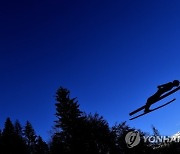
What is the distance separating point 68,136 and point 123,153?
8.41 meters

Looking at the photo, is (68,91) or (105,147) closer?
(105,147)

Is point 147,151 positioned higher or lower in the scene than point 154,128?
lower

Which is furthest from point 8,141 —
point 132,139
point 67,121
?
point 132,139

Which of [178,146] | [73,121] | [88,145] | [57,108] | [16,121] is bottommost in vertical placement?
[178,146]

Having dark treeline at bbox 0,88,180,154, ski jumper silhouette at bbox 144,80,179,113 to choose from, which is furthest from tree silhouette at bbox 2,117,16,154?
ski jumper silhouette at bbox 144,80,179,113

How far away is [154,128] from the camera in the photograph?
105812 mm

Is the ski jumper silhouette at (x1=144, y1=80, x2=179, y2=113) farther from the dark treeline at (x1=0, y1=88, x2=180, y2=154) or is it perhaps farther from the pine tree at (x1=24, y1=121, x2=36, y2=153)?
the pine tree at (x1=24, y1=121, x2=36, y2=153)

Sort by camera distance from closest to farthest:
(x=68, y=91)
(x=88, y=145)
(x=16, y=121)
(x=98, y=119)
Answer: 1. (x=88, y=145)
2. (x=98, y=119)
3. (x=68, y=91)
4. (x=16, y=121)

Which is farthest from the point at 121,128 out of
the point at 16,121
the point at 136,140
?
the point at 16,121

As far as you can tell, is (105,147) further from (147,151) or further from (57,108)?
(57,108)

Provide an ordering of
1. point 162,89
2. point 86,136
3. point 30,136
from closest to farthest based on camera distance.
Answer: point 162,89 < point 86,136 < point 30,136

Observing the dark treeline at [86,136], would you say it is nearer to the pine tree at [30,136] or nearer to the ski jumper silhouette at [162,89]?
the ski jumper silhouette at [162,89]

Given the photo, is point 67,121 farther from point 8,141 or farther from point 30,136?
point 30,136

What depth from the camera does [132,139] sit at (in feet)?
116
